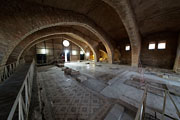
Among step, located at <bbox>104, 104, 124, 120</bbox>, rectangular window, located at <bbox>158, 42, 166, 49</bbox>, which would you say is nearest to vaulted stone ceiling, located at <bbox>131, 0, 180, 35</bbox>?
rectangular window, located at <bbox>158, 42, 166, 49</bbox>

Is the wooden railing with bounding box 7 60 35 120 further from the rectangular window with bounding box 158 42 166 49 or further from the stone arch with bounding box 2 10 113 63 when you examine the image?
the rectangular window with bounding box 158 42 166 49

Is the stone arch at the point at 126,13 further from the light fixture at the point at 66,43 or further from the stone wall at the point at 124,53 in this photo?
the light fixture at the point at 66,43

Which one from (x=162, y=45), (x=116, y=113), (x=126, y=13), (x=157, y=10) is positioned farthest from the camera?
(x=162, y=45)

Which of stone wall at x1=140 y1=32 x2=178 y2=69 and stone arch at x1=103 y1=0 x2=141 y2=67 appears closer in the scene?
stone arch at x1=103 y1=0 x2=141 y2=67

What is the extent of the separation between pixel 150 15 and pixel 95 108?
772 centimetres

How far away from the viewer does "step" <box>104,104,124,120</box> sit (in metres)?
1.59

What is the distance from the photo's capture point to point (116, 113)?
1.72 m

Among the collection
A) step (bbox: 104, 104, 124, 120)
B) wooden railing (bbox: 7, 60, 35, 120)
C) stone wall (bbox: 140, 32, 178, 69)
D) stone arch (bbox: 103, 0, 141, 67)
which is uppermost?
stone arch (bbox: 103, 0, 141, 67)

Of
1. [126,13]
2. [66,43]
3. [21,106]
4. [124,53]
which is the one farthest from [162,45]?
[66,43]

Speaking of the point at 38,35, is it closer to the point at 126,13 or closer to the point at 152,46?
the point at 126,13

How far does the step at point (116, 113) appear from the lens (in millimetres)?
1586

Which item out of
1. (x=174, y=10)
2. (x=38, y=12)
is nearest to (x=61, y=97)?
(x=38, y=12)

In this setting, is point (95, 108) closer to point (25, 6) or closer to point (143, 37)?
point (25, 6)

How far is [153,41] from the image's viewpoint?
820cm
